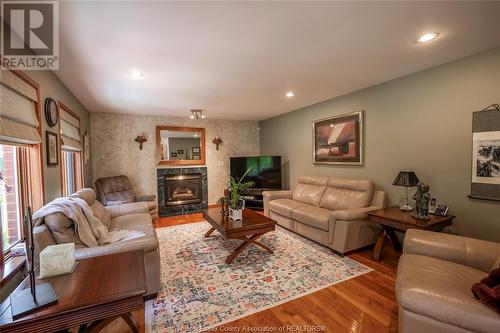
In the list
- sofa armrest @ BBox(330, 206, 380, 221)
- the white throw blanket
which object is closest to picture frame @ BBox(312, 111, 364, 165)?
sofa armrest @ BBox(330, 206, 380, 221)

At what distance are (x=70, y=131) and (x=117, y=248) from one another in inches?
95.8

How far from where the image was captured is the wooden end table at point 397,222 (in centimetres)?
245

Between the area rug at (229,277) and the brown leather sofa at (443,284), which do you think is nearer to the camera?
the brown leather sofa at (443,284)

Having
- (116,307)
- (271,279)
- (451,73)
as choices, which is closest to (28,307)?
(116,307)

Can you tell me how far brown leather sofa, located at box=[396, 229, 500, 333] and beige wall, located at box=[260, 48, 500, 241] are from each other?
1.02m

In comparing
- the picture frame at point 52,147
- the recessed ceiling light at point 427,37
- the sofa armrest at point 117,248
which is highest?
the recessed ceiling light at point 427,37

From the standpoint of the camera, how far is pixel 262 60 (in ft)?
8.11

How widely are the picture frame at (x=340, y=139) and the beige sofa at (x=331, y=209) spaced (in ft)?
1.32

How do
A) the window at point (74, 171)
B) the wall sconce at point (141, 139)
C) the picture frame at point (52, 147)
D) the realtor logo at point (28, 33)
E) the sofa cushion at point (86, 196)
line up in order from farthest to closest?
the wall sconce at point (141, 139) < the window at point (74, 171) < the sofa cushion at point (86, 196) < the picture frame at point (52, 147) < the realtor logo at point (28, 33)

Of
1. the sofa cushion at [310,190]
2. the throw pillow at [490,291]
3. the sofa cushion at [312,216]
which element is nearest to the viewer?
→ the throw pillow at [490,291]

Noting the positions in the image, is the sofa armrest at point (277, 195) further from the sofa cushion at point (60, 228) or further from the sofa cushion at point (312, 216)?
the sofa cushion at point (60, 228)

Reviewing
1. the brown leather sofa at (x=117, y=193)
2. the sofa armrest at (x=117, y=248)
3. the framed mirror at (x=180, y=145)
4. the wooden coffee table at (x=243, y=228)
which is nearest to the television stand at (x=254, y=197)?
the framed mirror at (x=180, y=145)

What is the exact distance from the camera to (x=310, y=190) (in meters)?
4.27

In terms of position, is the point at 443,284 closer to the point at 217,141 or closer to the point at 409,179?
the point at 409,179
